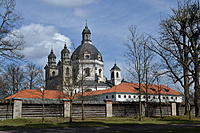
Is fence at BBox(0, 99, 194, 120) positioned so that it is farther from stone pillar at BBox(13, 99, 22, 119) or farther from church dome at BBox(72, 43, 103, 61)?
church dome at BBox(72, 43, 103, 61)

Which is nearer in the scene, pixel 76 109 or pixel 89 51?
pixel 76 109

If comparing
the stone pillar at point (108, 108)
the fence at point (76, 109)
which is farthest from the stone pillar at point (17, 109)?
the stone pillar at point (108, 108)

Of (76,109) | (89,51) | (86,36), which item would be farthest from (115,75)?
(76,109)

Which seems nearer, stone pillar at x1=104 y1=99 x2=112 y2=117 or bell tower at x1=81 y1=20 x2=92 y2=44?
stone pillar at x1=104 y1=99 x2=112 y2=117

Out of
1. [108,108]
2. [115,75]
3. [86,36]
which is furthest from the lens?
[86,36]

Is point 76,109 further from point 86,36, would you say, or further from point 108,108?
point 86,36

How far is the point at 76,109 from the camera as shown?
82.1 feet

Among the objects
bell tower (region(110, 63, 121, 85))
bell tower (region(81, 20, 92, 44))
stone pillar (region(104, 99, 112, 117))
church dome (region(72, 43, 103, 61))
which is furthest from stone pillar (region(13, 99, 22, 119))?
bell tower (region(81, 20, 92, 44))

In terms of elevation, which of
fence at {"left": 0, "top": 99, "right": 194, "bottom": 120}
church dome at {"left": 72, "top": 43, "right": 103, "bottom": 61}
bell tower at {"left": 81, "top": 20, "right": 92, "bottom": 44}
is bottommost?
fence at {"left": 0, "top": 99, "right": 194, "bottom": 120}

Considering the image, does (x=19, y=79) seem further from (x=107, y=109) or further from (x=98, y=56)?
(x=98, y=56)

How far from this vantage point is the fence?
848 inches

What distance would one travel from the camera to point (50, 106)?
78.2ft

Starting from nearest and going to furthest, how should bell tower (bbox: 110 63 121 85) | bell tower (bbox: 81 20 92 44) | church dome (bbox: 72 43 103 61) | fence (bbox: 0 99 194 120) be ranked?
fence (bbox: 0 99 194 120) → church dome (bbox: 72 43 103 61) → bell tower (bbox: 110 63 121 85) → bell tower (bbox: 81 20 92 44)

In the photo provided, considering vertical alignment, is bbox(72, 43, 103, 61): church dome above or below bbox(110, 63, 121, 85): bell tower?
above
